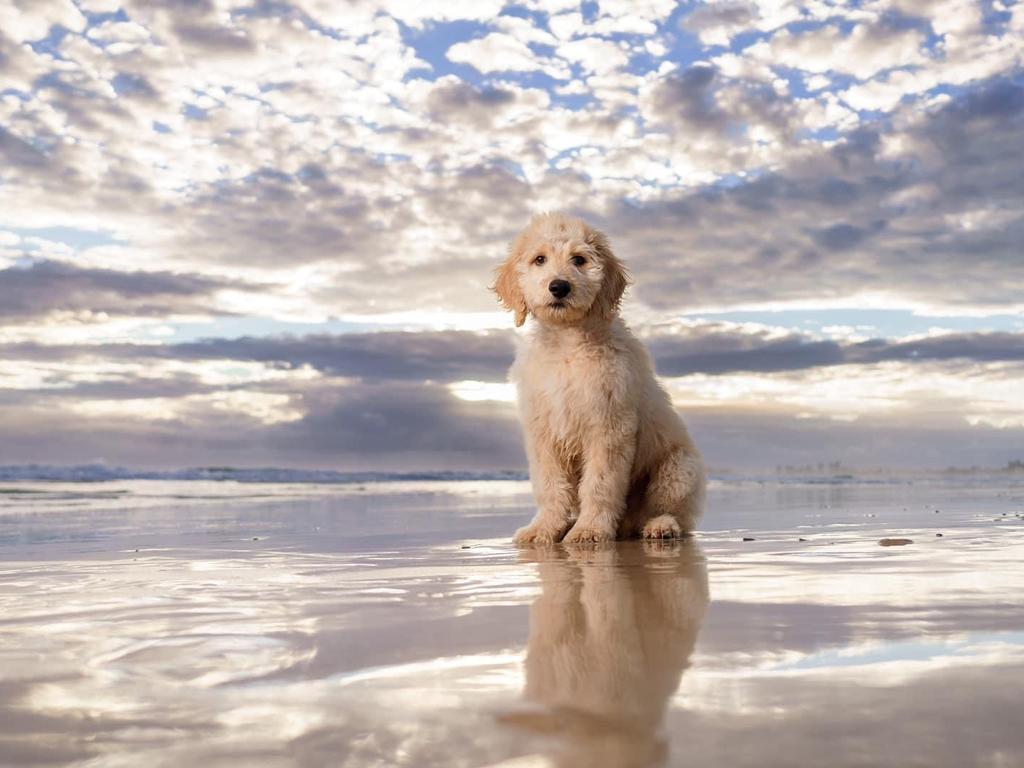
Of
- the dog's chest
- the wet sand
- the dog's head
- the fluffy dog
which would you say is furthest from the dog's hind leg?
the dog's head

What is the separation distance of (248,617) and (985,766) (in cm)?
213

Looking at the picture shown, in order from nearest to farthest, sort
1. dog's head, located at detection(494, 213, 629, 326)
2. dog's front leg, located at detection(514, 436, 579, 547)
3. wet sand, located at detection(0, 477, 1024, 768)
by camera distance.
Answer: wet sand, located at detection(0, 477, 1024, 768)
dog's head, located at detection(494, 213, 629, 326)
dog's front leg, located at detection(514, 436, 579, 547)

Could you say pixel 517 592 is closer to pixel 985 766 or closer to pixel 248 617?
pixel 248 617

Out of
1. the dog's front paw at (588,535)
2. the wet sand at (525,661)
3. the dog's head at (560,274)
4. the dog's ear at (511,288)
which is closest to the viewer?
the wet sand at (525,661)

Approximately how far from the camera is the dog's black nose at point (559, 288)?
530 centimetres

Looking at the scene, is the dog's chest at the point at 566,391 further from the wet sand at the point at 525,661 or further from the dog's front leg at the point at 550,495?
the wet sand at the point at 525,661

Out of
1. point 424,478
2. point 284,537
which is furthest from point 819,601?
point 424,478

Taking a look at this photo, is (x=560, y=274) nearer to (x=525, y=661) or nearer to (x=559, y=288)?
(x=559, y=288)

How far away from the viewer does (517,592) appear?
3318 mm

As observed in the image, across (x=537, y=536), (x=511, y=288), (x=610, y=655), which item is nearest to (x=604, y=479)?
(x=537, y=536)

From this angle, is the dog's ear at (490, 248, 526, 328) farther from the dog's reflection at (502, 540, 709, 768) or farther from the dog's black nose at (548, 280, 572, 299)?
the dog's reflection at (502, 540, 709, 768)

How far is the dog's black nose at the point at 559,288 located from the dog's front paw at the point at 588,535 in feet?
4.40

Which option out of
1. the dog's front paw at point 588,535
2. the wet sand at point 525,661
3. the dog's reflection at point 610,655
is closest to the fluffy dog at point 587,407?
the dog's front paw at point 588,535

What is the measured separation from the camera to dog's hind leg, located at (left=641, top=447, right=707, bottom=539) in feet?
18.4
